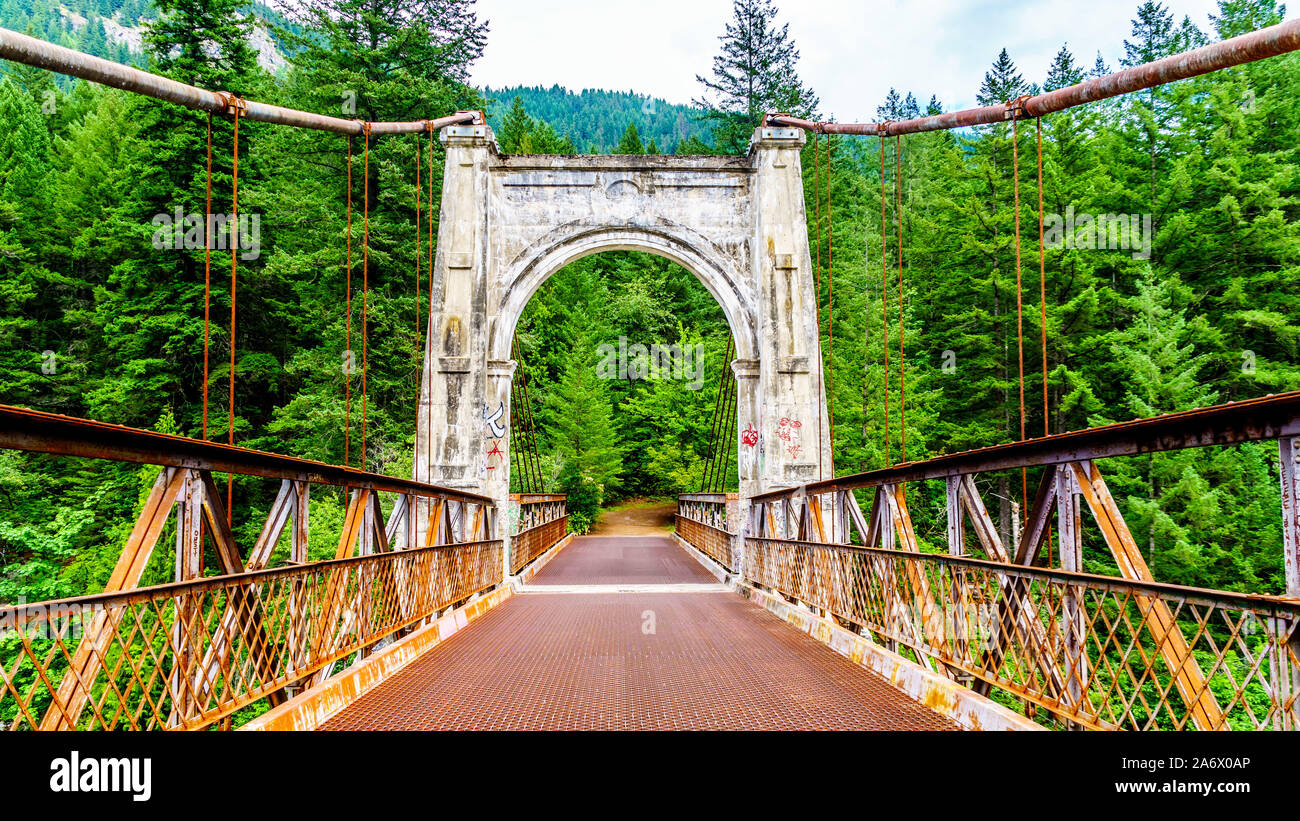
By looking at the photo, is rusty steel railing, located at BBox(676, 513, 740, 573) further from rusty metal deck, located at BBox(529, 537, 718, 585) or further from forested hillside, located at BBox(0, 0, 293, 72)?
forested hillside, located at BBox(0, 0, 293, 72)

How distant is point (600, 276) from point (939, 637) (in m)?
31.5

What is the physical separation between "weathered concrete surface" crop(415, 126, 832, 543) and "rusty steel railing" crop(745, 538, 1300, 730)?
7.26 metres

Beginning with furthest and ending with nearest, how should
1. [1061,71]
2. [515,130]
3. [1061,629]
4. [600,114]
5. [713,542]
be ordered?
[600,114], [515,130], [1061,71], [713,542], [1061,629]

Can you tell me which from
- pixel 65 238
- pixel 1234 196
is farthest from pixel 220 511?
pixel 65 238

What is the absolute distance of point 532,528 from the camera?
12320 mm

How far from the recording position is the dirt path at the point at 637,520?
25.5 metres

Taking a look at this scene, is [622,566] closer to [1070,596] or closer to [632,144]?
[1070,596]

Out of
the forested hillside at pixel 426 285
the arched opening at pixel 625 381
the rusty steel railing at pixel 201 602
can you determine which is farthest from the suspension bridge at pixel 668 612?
the arched opening at pixel 625 381

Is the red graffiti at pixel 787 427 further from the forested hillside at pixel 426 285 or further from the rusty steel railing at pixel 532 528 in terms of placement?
the rusty steel railing at pixel 532 528

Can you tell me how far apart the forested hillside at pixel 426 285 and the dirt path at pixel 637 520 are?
1.70m

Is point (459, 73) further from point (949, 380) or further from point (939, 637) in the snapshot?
point (939, 637)

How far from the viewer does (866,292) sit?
21.0 m

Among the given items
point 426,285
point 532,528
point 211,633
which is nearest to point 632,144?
point 426,285

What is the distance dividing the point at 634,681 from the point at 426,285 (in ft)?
51.3
